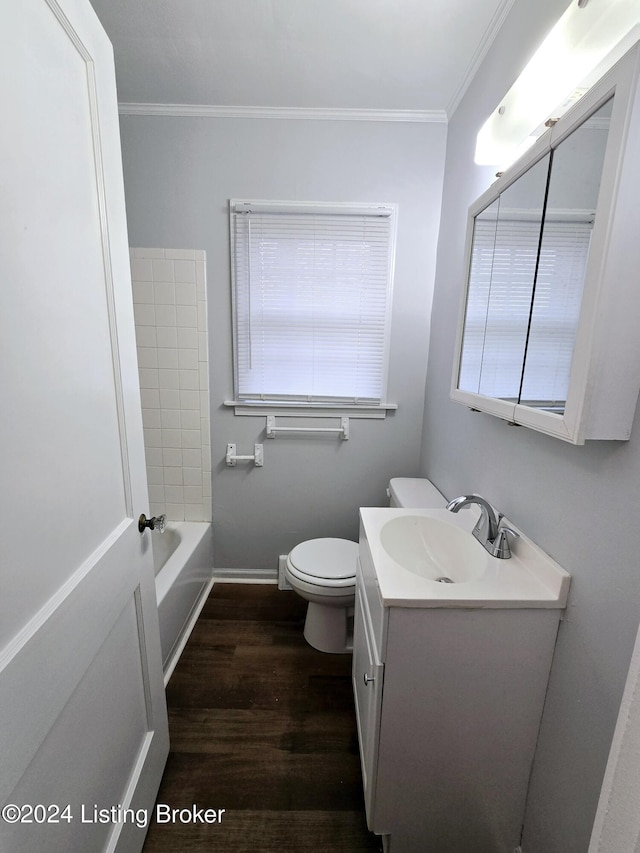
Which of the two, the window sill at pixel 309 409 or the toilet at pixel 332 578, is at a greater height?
the window sill at pixel 309 409

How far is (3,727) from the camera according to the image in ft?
1.60

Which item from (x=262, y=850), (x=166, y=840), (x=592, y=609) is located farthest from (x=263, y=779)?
(x=592, y=609)

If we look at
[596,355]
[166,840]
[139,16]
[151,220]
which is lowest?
[166,840]

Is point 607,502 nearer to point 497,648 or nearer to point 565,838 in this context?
point 497,648

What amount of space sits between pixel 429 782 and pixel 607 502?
0.85 metres

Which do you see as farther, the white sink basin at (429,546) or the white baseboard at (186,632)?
the white baseboard at (186,632)

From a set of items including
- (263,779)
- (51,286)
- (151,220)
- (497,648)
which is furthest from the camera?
(151,220)

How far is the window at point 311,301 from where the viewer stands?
171 centimetres

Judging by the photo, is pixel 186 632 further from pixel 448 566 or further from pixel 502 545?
pixel 502 545

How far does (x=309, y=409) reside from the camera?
1.88m

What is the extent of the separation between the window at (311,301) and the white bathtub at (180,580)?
85 cm

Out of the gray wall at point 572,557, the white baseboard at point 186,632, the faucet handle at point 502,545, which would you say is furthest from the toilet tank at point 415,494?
the white baseboard at point 186,632

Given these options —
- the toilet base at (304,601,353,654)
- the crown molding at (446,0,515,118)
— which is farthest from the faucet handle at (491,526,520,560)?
the crown molding at (446,0,515,118)

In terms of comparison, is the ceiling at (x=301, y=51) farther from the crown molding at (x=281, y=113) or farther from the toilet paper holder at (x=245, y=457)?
the toilet paper holder at (x=245, y=457)
